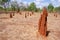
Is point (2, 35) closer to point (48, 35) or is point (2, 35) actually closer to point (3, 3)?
point (48, 35)

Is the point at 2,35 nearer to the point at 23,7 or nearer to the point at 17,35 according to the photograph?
the point at 17,35

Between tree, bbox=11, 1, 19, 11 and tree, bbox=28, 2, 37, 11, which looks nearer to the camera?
tree, bbox=11, 1, 19, 11

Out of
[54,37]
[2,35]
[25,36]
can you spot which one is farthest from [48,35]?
[2,35]

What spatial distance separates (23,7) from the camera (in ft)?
319

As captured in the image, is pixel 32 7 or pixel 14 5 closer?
pixel 14 5

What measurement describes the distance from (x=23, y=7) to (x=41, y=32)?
8044 centimetres

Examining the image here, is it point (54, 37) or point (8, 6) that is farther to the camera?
point (8, 6)

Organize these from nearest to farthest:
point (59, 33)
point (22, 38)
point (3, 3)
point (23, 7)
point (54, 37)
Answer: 1. point (22, 38)
2. point (54, 37)
3. point (59, 33)
4. point (3, 3)
5. point (23, 7)

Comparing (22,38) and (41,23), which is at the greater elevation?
(41,23)

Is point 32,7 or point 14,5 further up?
point 14,5

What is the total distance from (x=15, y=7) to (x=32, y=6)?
12632 mm

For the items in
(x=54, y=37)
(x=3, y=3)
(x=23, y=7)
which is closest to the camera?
(x=54, y=37)

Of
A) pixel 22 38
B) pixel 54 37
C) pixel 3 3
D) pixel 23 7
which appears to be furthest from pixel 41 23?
pixel 23 7

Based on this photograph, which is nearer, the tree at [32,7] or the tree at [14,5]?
the tree at [14,5]
